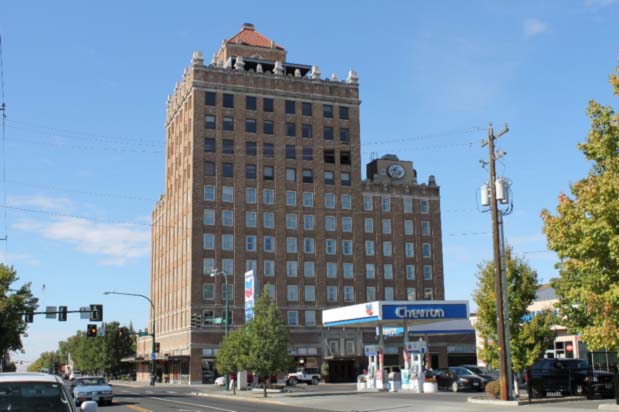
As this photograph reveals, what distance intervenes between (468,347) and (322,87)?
39.1 meters

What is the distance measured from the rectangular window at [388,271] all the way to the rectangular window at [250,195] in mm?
19385

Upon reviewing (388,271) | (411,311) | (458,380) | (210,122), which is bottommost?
(458,380)

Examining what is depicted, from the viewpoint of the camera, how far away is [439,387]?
150 ft

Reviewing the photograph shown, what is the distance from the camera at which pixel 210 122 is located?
87000mm

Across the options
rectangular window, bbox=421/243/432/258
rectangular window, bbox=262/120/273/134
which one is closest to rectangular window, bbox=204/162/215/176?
rectangular window, bbox=262/120/273/134

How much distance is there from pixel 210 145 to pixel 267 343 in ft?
150

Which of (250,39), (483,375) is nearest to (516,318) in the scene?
(483,375)

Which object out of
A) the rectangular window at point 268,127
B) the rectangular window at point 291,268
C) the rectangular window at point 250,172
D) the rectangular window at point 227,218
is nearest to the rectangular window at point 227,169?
the rectangular window at point 250,172

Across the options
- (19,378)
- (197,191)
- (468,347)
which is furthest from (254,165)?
(19,378)

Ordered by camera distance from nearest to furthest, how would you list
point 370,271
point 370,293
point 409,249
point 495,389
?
point 495,389 → point 370,293 → point 370,271 → point 409,249

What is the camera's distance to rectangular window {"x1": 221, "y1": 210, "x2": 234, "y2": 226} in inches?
3374

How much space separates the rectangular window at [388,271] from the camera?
92500 millimetres

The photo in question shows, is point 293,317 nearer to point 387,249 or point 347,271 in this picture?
point 347,271

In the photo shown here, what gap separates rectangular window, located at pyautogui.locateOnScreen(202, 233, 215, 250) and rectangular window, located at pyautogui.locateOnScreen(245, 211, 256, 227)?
473cm
